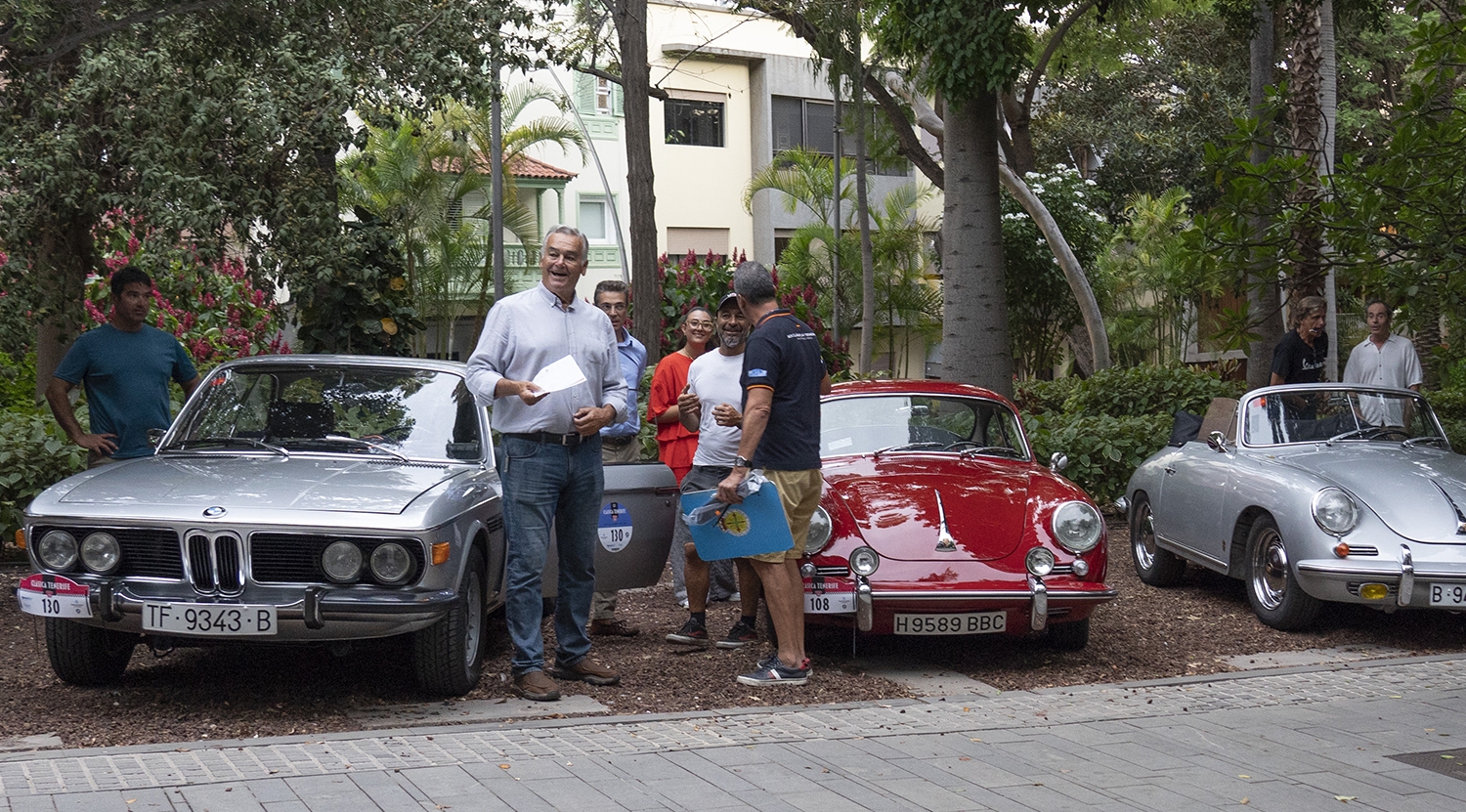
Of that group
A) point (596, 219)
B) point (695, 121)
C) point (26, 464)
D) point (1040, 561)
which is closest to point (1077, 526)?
point (1040, 561)

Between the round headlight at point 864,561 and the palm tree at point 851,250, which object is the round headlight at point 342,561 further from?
the palm tree at point 851,250

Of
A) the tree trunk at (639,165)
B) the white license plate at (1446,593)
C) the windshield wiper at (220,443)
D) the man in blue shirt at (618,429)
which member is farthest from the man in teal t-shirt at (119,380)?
the tree trunk at (639,165)

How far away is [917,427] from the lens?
8852 millimetres

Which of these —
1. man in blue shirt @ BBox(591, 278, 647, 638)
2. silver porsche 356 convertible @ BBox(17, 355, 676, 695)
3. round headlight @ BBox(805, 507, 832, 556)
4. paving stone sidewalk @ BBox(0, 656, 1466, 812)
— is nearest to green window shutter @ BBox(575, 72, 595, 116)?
man in blue shirt @ BBox(591, 278, 647, 638)

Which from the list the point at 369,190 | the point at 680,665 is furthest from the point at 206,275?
the point at 369,190

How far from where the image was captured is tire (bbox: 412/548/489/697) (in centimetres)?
641

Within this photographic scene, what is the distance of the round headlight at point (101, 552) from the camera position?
6141 mm

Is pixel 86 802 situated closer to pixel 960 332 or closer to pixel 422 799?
pixel 422 799

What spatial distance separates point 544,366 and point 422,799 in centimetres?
228

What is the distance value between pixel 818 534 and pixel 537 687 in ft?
5.68

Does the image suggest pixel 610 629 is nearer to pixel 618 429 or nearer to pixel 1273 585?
pixel 618 429

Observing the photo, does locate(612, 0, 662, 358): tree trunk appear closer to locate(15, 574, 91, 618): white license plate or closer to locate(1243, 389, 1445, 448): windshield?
locate(1243, 389, 1445, 448): windshield

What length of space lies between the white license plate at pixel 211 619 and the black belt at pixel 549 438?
136 cm

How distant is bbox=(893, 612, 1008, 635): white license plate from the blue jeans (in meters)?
1.59
